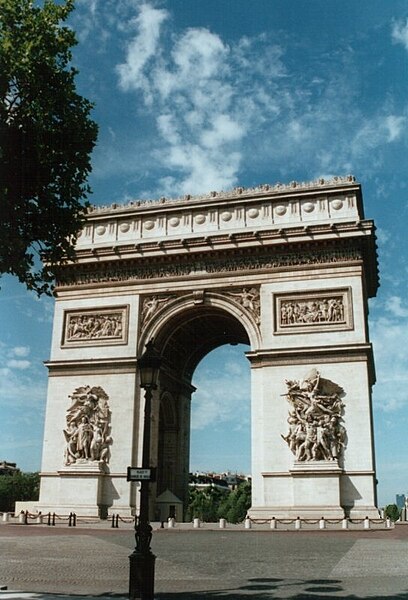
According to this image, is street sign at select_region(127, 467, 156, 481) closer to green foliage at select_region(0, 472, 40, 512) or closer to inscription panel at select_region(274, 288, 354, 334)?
inscription panel at select_region(274, 288, 354, 334)

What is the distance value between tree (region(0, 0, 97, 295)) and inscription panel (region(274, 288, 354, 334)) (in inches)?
725

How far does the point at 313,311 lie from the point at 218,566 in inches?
708

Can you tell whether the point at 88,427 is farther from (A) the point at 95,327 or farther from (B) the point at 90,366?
(A) the point at 95,327

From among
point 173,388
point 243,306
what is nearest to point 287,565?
point 243,306

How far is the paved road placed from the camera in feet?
39.2

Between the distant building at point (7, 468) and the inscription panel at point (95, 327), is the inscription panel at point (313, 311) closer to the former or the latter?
the inscription panel at point (95, 327)

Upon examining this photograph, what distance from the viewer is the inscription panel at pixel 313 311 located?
1245 inches

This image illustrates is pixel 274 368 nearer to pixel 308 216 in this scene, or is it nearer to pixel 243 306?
pixel 243 306

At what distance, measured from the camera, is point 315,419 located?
98.8 feet

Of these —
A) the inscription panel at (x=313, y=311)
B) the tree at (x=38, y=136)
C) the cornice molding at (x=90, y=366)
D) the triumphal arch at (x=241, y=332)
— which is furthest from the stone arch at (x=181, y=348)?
the tree at (x=38, y=136)

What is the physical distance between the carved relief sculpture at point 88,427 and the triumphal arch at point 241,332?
0.20 feet

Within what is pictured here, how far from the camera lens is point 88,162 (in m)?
15.4

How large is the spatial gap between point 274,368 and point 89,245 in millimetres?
11878

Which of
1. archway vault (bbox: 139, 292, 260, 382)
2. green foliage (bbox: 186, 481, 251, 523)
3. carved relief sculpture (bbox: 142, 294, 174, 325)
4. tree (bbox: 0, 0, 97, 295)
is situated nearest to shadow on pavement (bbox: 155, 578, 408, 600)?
tree (bbox: 0, 0, 97, 295)
